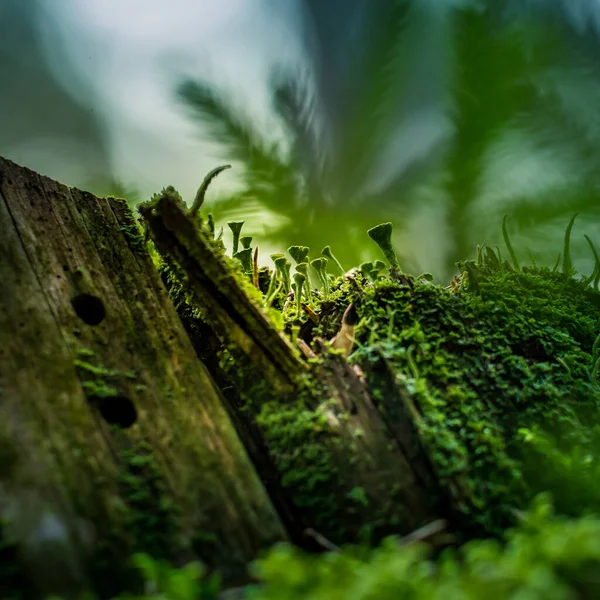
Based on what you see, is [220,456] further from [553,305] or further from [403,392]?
[553,305]

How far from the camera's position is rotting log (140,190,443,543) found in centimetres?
166

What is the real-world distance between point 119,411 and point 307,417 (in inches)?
32.9

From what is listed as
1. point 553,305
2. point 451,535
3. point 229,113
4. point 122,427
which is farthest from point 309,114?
point 451,535

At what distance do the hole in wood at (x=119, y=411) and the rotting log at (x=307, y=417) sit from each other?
49cm

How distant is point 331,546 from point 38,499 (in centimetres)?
100

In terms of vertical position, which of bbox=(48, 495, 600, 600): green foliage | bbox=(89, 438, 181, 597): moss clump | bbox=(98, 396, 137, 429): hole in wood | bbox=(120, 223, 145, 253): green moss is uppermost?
bbox=(120, 223, 145, 253): green moss

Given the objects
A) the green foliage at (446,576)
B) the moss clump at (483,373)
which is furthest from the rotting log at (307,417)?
the green foliage at (446,576)

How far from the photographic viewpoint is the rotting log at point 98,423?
4.56 feet

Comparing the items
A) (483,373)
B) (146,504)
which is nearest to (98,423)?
(146,504)

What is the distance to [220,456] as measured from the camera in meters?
1.75

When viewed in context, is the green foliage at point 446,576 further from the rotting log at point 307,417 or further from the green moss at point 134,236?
the green moss at point 134,236

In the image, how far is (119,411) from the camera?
1880mm

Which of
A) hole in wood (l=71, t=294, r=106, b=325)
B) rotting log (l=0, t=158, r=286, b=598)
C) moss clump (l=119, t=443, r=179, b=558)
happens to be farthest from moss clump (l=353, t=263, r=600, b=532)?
hole in wood (l=71, t=294, r=106, b=325)

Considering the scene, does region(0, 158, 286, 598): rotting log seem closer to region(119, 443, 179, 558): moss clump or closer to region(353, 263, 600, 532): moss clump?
region(119, 443, 179, 558): moss clump
